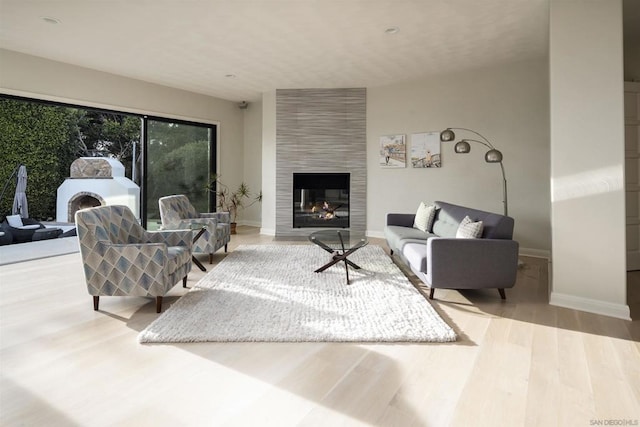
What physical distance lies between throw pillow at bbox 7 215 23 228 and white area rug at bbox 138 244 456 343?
160 inches

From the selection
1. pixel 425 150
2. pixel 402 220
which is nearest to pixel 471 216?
pixel 402 220

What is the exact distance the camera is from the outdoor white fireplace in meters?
6.51

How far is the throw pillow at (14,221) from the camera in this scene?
18.9 feet

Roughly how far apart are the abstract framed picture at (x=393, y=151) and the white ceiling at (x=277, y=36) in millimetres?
1060

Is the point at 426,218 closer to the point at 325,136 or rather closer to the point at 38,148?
the point at 325,136

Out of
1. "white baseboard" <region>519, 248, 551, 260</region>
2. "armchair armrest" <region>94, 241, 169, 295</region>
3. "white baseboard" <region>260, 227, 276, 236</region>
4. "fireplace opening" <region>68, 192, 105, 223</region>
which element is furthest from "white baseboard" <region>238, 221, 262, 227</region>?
"white baseboard" <region>519, 248, 551, 260</region>

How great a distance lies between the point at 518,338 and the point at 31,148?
7.73 meters

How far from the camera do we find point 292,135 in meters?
6.78

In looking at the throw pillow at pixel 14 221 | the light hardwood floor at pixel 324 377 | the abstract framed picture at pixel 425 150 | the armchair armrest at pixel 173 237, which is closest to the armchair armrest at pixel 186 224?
the armchair armrest at pixel 173 237

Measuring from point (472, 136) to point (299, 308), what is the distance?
170 inches

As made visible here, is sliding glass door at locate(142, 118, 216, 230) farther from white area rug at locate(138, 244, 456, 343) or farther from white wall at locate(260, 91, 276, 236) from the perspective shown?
white area rug at locate(138, 244, 456, 343)

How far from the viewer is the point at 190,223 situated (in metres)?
4.62

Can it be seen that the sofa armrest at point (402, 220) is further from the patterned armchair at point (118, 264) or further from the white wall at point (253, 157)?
the white wall at point (253, 157)

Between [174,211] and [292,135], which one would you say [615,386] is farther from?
[292,135]
